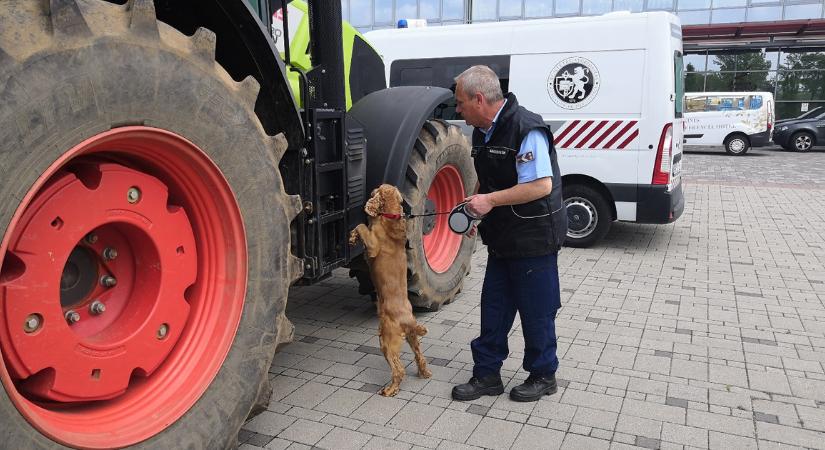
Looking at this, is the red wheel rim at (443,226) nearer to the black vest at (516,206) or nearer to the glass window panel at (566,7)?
the black vest at (516,206)

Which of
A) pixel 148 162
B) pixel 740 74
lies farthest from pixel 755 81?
pixel 148 162

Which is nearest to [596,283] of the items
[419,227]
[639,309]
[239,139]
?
[639,309]

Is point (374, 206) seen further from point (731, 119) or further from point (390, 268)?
point (731, 119)

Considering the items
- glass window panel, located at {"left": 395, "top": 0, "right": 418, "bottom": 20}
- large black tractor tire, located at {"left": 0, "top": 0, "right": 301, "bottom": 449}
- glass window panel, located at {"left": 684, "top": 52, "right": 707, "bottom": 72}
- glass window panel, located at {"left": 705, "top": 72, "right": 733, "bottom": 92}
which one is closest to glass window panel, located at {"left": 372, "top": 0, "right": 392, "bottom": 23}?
glass window panel, located at {"left": 395, "top": 0, "right": 418, "bottom": 20}

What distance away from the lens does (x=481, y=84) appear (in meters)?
3.54

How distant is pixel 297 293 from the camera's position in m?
5.75

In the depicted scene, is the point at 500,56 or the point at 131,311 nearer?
the point at 131,311

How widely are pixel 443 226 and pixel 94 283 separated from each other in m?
3.48

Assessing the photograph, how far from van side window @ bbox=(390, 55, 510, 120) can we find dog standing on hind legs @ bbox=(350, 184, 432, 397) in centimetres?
435

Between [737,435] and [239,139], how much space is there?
2.82 metres

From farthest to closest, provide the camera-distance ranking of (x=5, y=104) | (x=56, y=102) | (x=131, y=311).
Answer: (x=131, y=311) < (x=56, y=102) < (x=5, y=104)

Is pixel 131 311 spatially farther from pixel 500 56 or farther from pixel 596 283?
pixel 500 56

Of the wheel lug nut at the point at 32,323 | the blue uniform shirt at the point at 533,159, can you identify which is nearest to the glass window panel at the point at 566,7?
the blue uniform shirt at the point at 533,159

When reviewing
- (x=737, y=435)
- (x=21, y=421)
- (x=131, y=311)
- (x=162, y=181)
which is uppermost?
(x=162, y=181)
